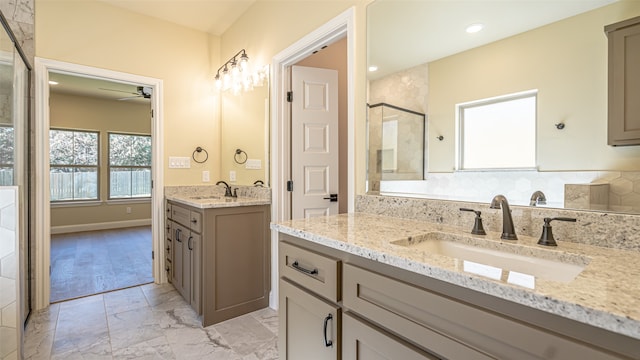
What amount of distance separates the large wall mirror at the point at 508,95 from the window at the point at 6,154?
2.09 metres

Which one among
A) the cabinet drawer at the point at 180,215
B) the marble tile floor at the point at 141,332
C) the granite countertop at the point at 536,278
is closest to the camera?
the granite countertop at the point at 536,278

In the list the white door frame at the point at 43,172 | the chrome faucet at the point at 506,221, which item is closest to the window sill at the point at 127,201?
the white door frame at the point at 43,172

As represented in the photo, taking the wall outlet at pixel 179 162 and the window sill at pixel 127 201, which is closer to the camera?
the wall outlet at pixel 179 162

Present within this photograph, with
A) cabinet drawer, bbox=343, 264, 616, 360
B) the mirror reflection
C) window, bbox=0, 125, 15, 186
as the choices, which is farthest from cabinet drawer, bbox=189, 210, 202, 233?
cabinet drawer, bbox=343, 264, 616, 360

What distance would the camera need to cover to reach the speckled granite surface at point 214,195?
7.77 ft

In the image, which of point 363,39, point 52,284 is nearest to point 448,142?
point 363,39

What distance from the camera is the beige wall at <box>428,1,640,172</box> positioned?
3.24 feet

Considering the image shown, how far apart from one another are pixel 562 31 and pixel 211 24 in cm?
317

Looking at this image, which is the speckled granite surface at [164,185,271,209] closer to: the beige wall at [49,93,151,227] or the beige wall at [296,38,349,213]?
the beige wall at [296,38,349,213]

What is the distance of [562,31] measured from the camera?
1.07 meters

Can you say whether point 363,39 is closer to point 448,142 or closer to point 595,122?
point 448,142

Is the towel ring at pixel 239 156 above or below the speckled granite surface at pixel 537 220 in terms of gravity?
above

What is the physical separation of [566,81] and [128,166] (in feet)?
23.9

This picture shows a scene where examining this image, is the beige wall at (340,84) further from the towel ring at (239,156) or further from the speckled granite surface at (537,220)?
the speckled granite surface at (537,220)
